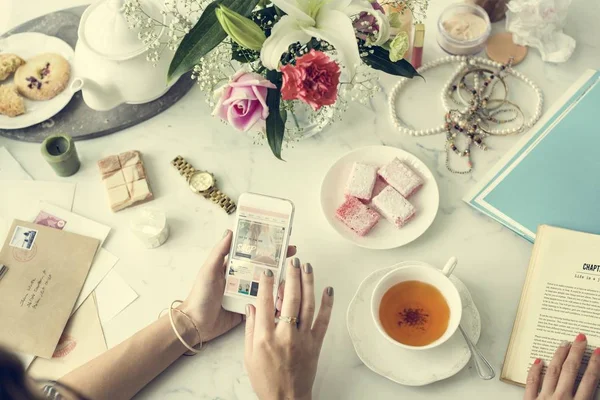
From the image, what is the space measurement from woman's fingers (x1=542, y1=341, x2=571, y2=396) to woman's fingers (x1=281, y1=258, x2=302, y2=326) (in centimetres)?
40

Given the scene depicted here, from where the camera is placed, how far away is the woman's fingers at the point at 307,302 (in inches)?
38.8

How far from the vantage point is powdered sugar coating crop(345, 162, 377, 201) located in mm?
1122

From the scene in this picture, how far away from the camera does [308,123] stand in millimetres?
1201

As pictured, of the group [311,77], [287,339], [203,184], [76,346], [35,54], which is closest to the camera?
[311,77]

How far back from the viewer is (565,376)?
3.18 feet

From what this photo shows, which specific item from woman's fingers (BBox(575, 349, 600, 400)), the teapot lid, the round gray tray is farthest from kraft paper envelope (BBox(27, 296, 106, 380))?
woman's fingers (BBox(575, 349, 600, 400))

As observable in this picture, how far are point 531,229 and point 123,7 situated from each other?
81cm

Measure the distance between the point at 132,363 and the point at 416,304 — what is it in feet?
1.56

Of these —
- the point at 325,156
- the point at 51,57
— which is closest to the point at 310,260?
the point at 325,156

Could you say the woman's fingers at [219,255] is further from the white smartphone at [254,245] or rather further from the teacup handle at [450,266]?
the teacup handle at [450,266]

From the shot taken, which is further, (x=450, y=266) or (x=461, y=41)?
(x=461, y=41)

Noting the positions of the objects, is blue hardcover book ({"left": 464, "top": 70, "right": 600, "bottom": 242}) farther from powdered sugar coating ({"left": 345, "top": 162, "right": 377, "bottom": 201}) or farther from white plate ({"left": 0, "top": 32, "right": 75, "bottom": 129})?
white plate ({"left": 0, "top": 32, "right": 75, "bottom": 129})

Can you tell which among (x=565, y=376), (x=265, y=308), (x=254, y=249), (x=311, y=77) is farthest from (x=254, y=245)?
(x=565, y=376)

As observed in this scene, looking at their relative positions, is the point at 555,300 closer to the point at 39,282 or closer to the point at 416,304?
the point at 416,304
